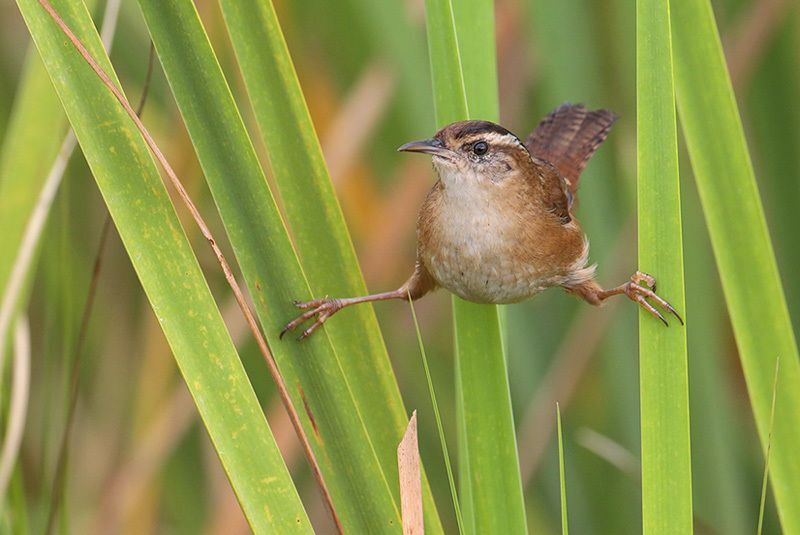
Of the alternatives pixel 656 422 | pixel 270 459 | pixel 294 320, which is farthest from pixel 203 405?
pixel 656 422

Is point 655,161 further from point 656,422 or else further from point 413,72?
point 413,72

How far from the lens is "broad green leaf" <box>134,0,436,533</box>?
54.7 inches

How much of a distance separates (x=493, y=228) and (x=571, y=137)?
591 mm

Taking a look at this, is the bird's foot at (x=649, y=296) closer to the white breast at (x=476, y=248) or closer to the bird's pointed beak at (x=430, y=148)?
the white breast at (x=476, y=248)

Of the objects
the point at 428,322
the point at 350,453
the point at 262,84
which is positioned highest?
the point at 262,84

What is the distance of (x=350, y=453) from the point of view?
4.71 ft

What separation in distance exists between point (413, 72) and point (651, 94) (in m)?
1.23

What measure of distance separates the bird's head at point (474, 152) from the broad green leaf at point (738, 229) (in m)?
0.40

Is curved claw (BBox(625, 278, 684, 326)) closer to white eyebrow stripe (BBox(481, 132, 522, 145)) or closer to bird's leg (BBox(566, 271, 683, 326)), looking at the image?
bird's leg (BBox(566, 271, 683, 326))

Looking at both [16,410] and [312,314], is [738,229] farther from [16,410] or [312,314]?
[16,410]

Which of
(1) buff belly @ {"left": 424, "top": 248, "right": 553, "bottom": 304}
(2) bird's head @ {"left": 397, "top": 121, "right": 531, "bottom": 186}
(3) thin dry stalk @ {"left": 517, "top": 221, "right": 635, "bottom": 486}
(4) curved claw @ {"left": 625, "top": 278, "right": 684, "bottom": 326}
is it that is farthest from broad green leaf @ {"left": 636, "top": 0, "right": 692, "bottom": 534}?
(3) thin dry stalk @ {"left": 517, "top": 221, "right": 635, "bottom": 486}

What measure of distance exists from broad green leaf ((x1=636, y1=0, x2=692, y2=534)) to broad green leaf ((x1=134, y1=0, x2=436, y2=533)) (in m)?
0.39

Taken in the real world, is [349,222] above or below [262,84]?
below

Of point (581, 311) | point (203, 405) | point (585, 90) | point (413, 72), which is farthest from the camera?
point (581, 311)
